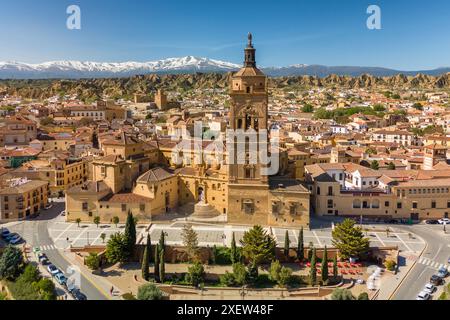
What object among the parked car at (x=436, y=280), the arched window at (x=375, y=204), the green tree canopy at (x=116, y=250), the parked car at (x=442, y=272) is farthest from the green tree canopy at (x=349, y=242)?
the green tree canopy at (x=116, y=250)

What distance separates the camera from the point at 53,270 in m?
36.7

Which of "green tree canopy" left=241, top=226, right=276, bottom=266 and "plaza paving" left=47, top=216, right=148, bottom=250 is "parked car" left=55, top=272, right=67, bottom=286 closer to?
"plaza paving" left=47, top=216, right=148, bottom=250

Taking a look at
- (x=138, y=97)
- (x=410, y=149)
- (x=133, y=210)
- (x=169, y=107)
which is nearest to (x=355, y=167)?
(x=410, y=149)

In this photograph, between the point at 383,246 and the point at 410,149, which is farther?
the point at 410,149

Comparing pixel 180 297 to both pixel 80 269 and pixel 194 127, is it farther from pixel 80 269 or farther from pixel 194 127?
pixel 194 127

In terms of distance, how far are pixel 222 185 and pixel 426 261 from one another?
22073 mm

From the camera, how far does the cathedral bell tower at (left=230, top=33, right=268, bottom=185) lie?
4544cm

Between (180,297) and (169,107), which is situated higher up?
(169,107)

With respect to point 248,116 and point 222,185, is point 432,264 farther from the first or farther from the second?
point 222,185

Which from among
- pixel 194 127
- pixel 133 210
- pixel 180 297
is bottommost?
pixel 180 297

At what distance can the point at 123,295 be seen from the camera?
32.2 meters

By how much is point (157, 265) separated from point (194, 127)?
155 ft

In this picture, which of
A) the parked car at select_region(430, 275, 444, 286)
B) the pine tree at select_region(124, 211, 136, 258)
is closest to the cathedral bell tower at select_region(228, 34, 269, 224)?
the pine tree at select_region(124, 211, 136, 258)

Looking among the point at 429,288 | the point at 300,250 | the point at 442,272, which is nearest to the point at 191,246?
the point at 300,250
